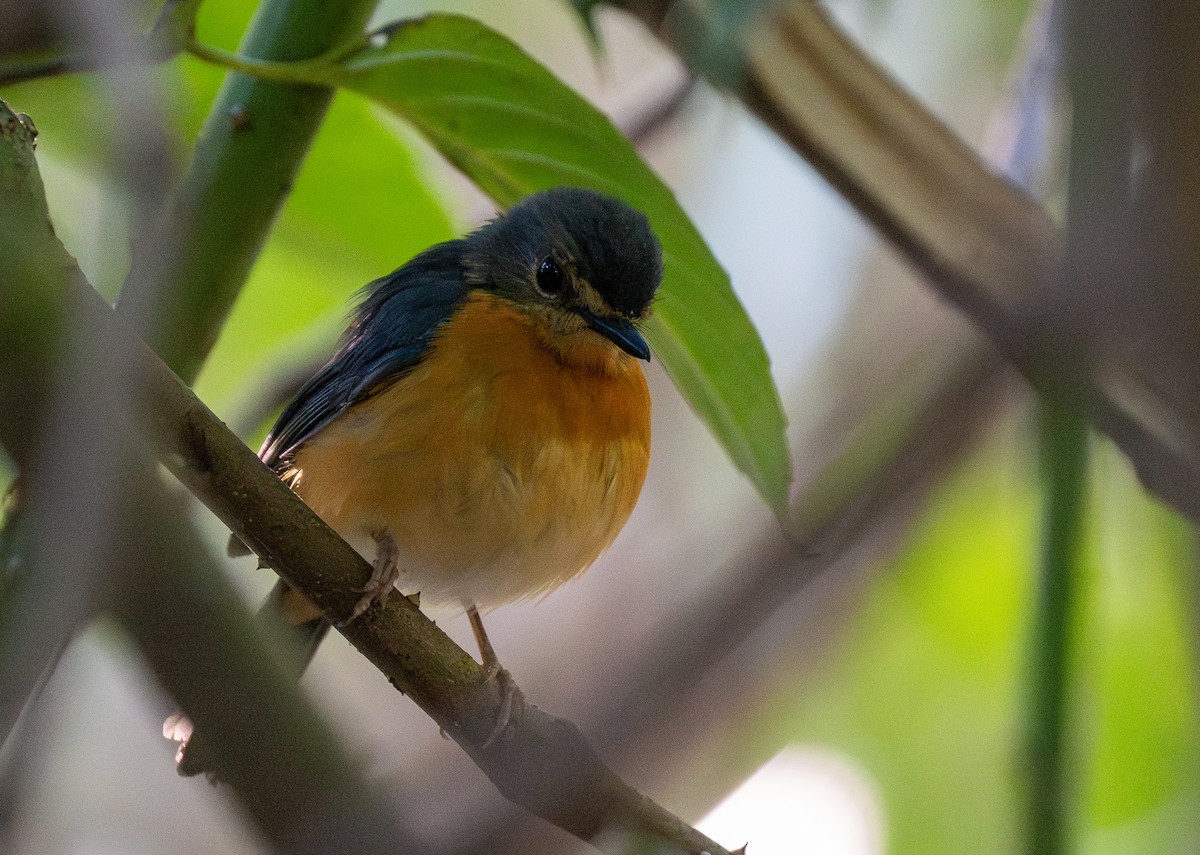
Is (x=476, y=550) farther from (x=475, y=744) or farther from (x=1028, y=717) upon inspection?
(x=1028, y=717)

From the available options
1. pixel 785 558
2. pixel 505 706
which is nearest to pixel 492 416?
pixel 785 558

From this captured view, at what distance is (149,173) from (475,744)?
3.30 ft

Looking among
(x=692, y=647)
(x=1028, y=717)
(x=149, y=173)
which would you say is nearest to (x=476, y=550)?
(x=692, y=647)

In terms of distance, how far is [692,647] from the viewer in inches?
105

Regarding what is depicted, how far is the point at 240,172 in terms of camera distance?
2.47m

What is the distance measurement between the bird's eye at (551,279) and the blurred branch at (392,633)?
1.39m

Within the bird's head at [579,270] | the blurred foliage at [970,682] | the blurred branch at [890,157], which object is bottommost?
the blurred foliage at [970,682]

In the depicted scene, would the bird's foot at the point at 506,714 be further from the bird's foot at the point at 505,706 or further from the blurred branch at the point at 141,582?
the blurred branch at the point at 141,582

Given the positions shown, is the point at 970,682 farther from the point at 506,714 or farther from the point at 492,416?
the point at 506,714

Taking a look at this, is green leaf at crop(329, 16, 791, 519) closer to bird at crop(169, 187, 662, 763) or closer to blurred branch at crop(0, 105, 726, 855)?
bird at crop(169, 187, 662, 763)

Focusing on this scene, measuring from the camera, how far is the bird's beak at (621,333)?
3.04 m

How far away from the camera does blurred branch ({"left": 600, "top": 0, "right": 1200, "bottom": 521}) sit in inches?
112

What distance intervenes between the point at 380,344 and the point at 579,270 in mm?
563

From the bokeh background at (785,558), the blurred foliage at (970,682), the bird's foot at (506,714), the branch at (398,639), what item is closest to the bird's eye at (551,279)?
the bokeh background at (785,558)
